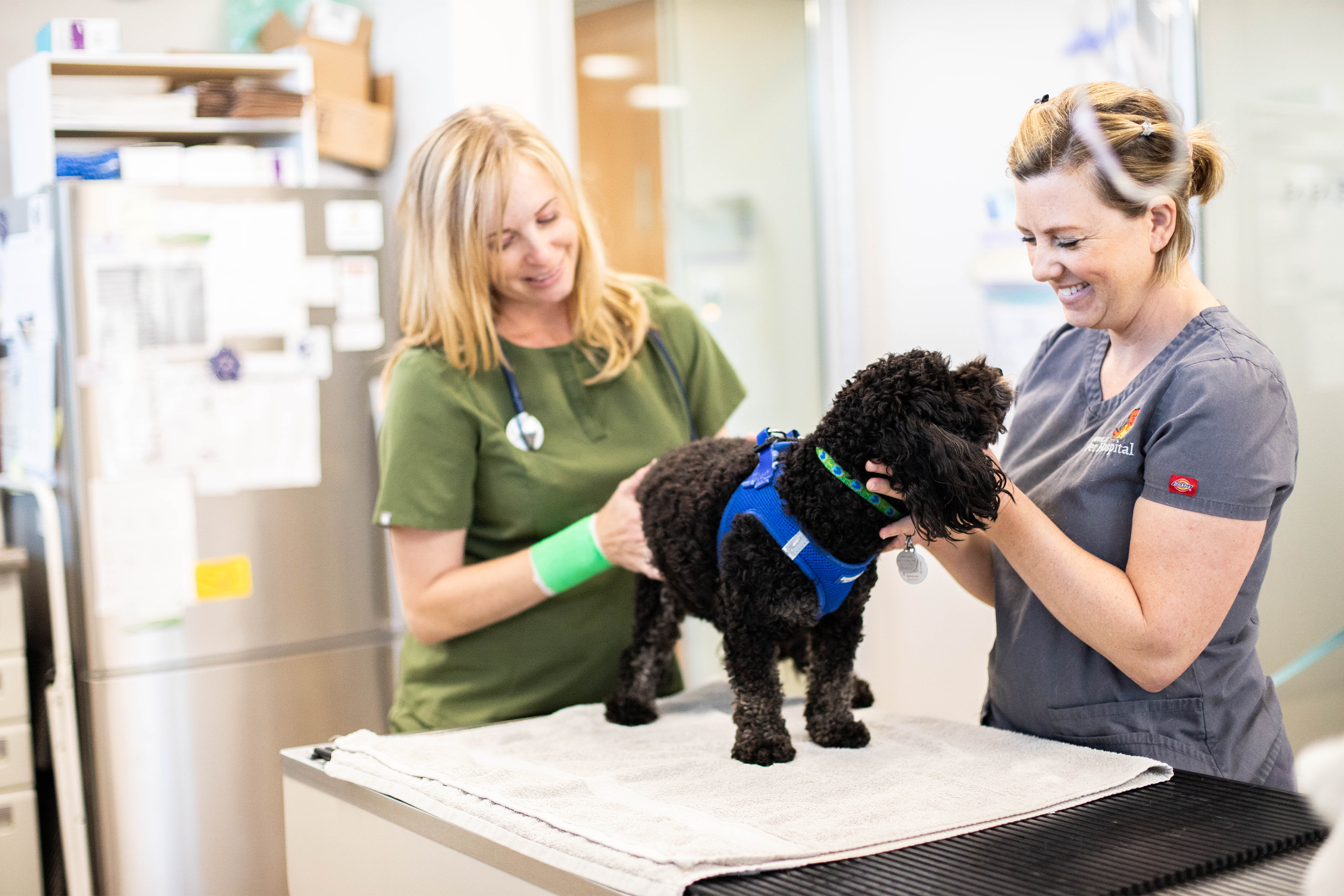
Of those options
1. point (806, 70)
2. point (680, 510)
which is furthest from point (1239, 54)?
point (680, 510)

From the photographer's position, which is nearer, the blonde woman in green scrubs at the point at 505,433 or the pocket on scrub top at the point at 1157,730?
the pocket on scrub top at the point at 1157,730

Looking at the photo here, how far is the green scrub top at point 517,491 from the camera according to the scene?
5.22 ft

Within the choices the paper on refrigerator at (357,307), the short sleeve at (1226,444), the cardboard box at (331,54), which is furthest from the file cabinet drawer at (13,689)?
the short sleeve at (1226,444)

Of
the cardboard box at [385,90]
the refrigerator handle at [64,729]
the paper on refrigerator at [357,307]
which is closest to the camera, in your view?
the refrigerator handle at [64,729]

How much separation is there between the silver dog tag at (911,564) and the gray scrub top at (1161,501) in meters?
0.18

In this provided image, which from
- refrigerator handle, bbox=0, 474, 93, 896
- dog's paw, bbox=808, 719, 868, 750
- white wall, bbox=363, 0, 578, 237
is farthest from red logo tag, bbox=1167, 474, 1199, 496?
refrigerator handle, bbox=0, 474, 93, 896

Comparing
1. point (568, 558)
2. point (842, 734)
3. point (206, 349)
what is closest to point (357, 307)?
point (206, 349)

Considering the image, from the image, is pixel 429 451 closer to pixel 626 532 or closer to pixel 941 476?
pixel 626 532

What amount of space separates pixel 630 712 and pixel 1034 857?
0.64 m

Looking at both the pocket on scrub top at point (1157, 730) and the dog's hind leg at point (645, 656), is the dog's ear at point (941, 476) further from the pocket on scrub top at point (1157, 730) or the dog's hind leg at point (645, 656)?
the dog's hind leg at point (645, 656)

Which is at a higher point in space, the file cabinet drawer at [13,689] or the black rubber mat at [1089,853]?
the black rubber mat at [1089,853]

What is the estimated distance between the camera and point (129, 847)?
2.64 metres

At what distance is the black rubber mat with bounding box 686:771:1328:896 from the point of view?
93 centimetres

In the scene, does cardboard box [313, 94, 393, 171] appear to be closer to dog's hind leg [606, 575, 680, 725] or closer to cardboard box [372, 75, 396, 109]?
cardboard box [372, 75, 396, 109]
